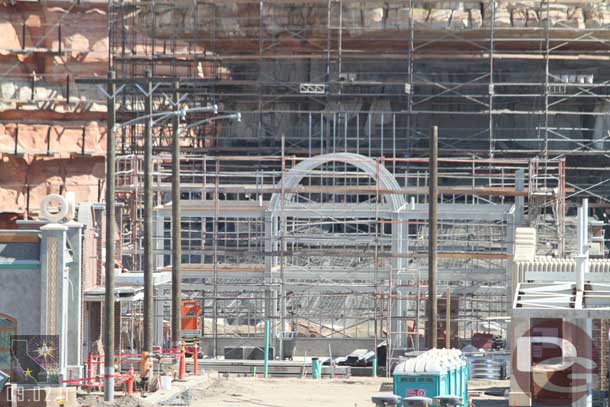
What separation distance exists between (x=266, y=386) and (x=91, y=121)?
4067cm

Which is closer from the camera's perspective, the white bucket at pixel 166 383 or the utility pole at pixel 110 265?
the utility pole at pixel 110 265

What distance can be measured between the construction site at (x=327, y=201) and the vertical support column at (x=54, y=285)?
0.05 m

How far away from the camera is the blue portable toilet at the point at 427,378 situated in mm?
37750

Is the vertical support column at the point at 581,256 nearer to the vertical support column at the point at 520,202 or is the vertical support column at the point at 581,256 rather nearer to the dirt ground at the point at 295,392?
the dirt ground at the point at 295,392

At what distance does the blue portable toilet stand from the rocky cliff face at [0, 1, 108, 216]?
1708 inches

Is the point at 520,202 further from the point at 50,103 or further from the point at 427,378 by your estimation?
the point at 50,103

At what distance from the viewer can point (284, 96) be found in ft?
209

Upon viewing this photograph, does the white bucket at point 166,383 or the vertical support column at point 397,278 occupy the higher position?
the vertical support column at point 397,278

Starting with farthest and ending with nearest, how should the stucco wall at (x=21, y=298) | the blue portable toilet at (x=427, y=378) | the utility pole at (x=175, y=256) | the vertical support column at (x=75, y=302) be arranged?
the utility pole at (x=175, y=256)
the vertical support column at (x=75, y=302)
the stucco wall at (x=21, y=298)
the blue portable toilet at (x=427, y=378)

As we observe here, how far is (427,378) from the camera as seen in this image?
3791 centimetres

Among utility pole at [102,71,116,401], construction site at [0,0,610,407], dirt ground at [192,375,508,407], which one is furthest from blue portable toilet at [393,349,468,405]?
utility pole at [102,71,116,401]

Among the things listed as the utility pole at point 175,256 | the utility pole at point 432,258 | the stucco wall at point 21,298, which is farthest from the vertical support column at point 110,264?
the utility pole at point 432,258

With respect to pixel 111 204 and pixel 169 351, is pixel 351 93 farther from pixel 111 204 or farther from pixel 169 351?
pixel 111 204

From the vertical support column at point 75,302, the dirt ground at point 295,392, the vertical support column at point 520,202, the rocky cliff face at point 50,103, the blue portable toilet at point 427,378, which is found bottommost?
the dirt ground at point 295,392
